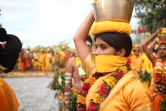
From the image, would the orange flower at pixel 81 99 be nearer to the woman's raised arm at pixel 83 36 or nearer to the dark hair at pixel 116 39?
the woman's raised arm at pixel 83 36

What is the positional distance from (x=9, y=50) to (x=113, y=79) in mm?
1018

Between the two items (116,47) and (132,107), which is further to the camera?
(116,47)

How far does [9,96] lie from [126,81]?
3.78 feet

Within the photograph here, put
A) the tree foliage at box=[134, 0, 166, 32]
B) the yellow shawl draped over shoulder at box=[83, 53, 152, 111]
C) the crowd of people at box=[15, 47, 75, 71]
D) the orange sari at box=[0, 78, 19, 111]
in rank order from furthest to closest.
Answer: the crowd of people at box=[15, 47, 75, 71]
the tree foliage at box=[134, 0, 166, 32]
the orange sari at box=[0, 78, 19, 111]
the yellow shawl draped over shoulder at box=[83, 53, 152, 111]

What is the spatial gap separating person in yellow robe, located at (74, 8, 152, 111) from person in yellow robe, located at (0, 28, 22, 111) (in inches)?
26.0

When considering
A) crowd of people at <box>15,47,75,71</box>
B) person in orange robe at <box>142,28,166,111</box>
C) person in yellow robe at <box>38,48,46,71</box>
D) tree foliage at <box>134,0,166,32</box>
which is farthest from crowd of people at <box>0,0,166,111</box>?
person in yellow robe at <box>38,48,46,71</box>

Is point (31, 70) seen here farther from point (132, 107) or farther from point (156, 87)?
point (132, 107)

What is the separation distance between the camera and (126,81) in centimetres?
291

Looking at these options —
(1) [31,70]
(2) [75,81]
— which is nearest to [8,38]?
(2) [75,81]

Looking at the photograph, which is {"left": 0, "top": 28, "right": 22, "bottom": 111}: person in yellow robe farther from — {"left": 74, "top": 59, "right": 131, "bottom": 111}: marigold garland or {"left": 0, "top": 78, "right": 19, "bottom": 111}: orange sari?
{"left": 74, "top": 59, "right": 131, "bottom": 111}: marigold garland

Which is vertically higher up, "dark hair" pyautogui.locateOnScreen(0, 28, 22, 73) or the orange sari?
"dark hair" pyautogui.locateOnScreen(0, 28, 22, 73)

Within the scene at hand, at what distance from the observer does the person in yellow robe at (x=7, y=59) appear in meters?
3.19

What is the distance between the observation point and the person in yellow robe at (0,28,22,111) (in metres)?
3.19

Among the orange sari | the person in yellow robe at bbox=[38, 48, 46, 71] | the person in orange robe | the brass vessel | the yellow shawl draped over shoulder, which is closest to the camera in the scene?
the yellow shawl draped over shoulder
